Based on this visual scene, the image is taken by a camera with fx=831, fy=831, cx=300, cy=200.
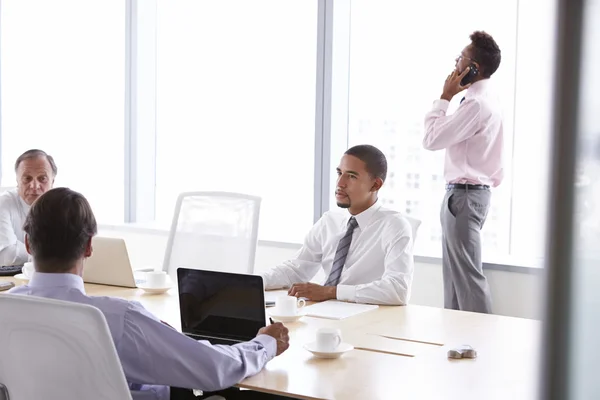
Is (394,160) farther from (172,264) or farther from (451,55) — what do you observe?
(172,264)

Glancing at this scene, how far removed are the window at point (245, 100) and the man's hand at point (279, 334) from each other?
3.11 m

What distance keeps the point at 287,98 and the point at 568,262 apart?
4.82 metres

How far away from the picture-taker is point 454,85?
13.8 feet

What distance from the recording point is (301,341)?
2.43 metres

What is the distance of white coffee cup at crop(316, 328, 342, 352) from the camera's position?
2.23 m

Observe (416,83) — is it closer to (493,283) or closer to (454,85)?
(454,85)

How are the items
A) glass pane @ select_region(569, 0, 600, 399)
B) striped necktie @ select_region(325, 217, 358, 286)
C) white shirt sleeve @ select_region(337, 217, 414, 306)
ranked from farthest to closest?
striped necktie @ select_region(325, 217, 358, 286)
white shirt sleeve @ select_region(337, 217, 414, 306)
glass pane @ select_region(569, 0, 600, 399)

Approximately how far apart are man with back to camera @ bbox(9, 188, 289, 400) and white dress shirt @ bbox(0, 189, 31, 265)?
185 centimetres

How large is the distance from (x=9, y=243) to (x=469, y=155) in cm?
230

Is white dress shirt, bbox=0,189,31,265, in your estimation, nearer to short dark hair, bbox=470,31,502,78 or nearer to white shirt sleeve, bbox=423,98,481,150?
white shirt sleeve, bbox=423,98,481,150

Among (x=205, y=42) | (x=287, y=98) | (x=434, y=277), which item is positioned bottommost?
(x=434, y=277)

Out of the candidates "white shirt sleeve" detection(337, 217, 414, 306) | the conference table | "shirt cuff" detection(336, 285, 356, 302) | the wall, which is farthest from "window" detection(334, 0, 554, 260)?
the conference table

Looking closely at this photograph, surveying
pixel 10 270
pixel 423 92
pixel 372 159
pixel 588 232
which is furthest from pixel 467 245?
pixel 588 232

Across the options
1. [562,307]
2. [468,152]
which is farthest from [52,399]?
[468,152]
